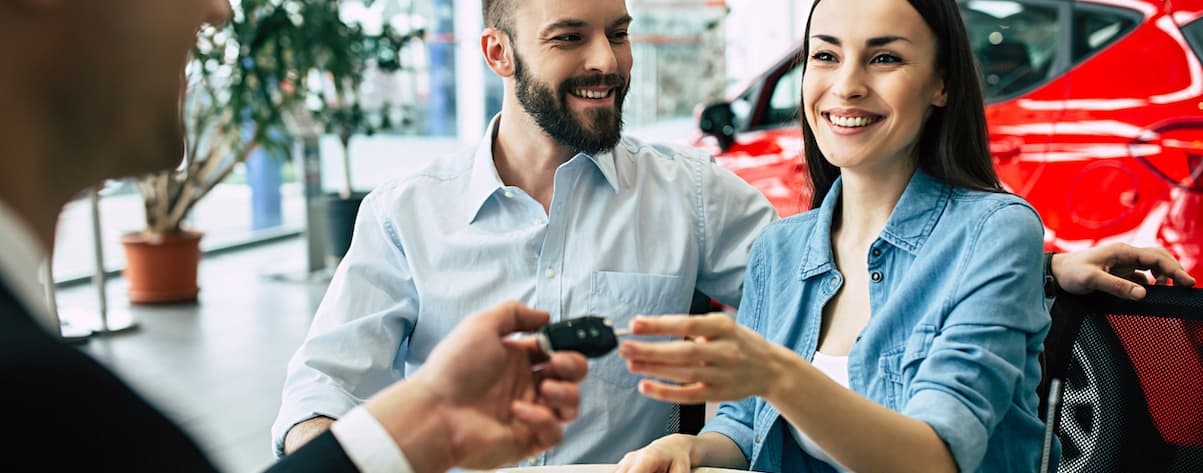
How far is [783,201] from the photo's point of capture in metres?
4.05

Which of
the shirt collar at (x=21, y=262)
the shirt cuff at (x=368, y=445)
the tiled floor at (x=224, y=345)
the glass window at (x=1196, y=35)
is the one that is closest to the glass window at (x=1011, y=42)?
the glass window at (x=1196, y=35)

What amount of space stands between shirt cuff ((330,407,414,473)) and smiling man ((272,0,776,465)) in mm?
872

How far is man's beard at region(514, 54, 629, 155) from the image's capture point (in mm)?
1937

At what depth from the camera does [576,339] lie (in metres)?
1.04

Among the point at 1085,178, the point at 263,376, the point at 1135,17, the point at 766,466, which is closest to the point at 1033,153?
the point at 1085,178

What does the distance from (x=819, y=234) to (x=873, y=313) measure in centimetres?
17

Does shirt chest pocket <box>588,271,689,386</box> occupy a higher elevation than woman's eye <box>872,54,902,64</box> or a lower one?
lower

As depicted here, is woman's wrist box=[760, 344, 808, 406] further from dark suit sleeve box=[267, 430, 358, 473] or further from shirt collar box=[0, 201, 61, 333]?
shirt collar box=[0, 201, 61, 333]

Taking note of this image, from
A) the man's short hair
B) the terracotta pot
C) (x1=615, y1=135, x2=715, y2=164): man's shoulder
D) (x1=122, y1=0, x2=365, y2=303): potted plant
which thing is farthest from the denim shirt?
the terracotta pot

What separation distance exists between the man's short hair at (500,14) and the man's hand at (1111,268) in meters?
1.03

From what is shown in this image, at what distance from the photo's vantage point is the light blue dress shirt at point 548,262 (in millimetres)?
1826

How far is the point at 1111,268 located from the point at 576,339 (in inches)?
36.1

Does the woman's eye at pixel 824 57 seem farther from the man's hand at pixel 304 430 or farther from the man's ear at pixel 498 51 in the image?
the man's hand at pixel 304 430

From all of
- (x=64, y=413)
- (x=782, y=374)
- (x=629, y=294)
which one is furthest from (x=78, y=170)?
(x=629, y=294)
